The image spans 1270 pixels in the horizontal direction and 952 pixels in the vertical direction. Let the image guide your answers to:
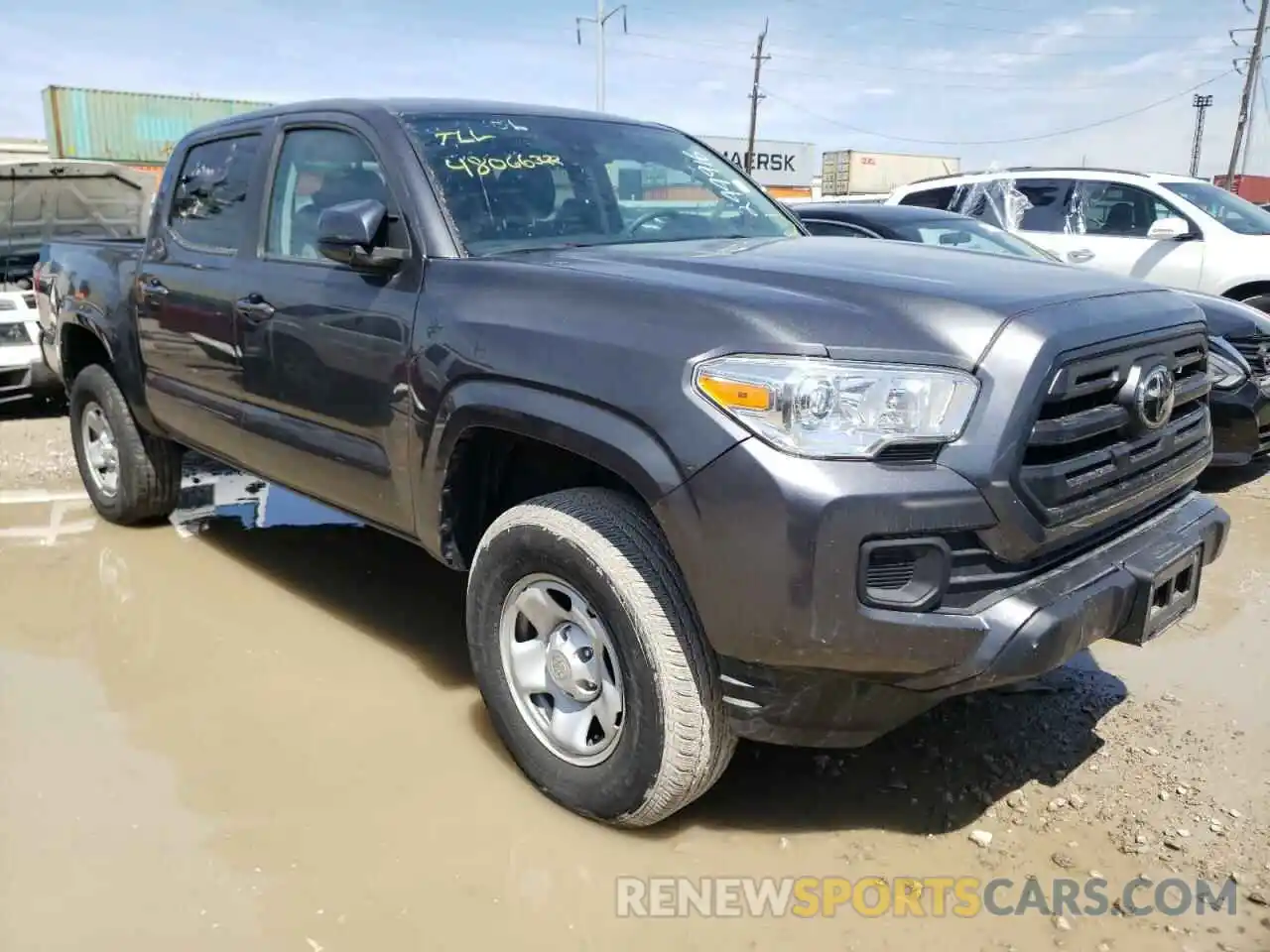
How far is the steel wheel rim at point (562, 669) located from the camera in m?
2.62

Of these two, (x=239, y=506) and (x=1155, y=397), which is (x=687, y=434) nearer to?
(x=1155, y=397)

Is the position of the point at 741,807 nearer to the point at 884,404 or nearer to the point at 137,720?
the point at 884,404

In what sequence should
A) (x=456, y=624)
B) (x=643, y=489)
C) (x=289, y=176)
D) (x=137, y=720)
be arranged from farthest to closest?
1. (x=456, y=624)
2. (x=289, y=176)
3. (x=137, y=720)
4. (x=643, y=489)

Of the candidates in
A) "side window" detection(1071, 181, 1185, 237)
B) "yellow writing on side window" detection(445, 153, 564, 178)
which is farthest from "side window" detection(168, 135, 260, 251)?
"side window" detection(1071, 181, 1185, 237)

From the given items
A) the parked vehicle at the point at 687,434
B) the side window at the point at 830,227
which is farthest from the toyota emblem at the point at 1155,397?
the side window at the point at 830,227

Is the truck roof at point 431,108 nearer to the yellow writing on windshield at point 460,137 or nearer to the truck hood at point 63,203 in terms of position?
the yellow writing on windshield at point 460,137

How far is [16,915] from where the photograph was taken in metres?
2.43

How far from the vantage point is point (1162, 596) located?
8.29 feet

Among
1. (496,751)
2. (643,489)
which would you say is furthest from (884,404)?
(496,751)

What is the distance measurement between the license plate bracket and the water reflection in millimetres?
3801

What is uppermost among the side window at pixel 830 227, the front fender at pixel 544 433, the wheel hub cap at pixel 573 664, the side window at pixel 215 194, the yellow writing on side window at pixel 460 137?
the yellow writing on side window at pixel 460 137

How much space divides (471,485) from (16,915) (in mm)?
1498

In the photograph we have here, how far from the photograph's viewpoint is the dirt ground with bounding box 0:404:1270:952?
239 cm

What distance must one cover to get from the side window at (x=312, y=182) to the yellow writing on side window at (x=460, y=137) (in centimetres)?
21
